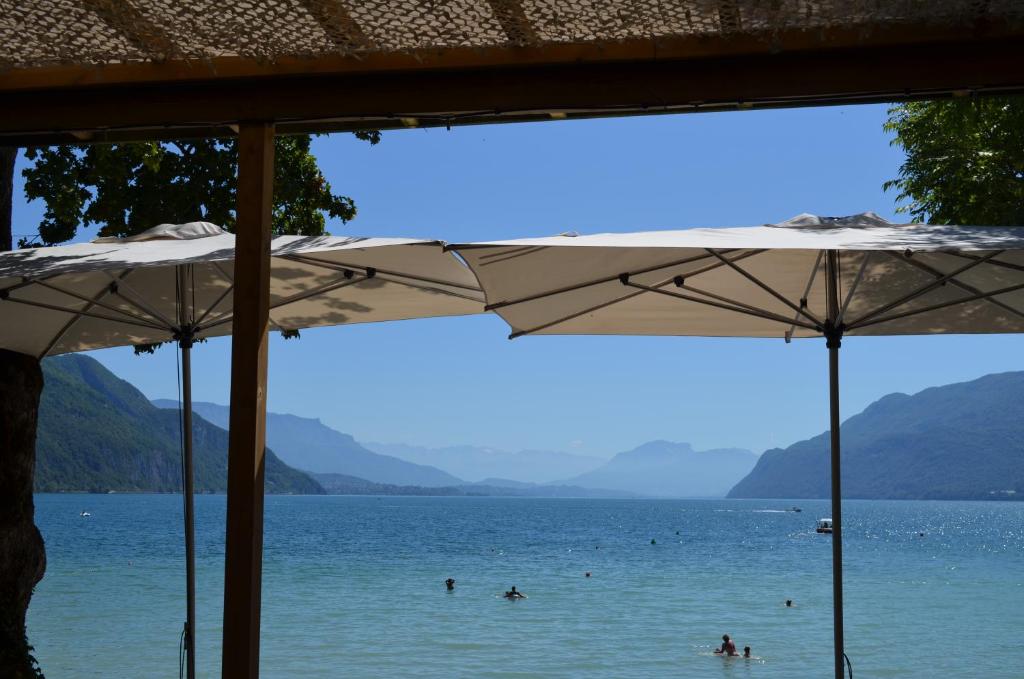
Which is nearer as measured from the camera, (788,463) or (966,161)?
(966,161)

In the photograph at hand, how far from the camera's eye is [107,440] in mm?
119438

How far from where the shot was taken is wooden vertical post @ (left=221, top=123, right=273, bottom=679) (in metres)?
3.37

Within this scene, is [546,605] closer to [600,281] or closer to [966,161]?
[966,161]

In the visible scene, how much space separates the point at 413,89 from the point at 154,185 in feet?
26.5

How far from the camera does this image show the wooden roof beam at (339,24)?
316cm

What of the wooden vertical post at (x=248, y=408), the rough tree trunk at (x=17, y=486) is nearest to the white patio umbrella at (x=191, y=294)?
the rough tree trunk at (x=17, y=486)

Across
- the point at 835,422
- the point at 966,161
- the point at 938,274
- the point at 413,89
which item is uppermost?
the point at 966,161

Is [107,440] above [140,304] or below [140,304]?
below

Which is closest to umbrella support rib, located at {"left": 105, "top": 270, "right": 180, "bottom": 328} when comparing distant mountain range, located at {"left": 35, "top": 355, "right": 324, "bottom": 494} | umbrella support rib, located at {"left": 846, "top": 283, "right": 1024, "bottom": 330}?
umbrella support rib, located at {"left": 846, "top": 283, "right": 1024, "bottom": 330}

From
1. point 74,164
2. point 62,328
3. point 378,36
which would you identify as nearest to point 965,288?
point 378,36

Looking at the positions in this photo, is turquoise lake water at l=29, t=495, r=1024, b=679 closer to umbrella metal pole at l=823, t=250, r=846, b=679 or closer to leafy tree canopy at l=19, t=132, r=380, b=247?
leafy tree canopy at l=19, t=132, r=380, b=247

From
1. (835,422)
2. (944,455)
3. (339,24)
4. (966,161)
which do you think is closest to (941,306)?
(835,422)

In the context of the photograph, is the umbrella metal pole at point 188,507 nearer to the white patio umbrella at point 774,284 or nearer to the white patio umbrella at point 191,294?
the white patio umbrella at point 191,294

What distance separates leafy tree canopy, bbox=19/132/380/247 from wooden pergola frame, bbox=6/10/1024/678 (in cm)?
641
